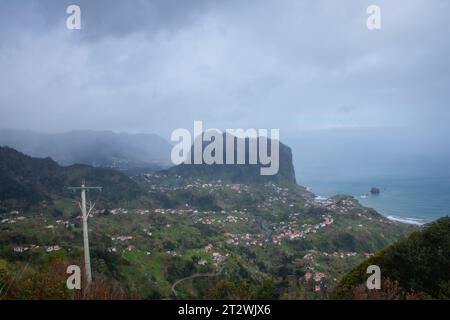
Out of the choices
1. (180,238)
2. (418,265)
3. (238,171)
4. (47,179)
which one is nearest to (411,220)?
(180,238)

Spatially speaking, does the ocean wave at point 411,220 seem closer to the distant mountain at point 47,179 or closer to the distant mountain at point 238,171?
the distant mountain at point 238,171

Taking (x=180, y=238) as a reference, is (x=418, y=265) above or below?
above

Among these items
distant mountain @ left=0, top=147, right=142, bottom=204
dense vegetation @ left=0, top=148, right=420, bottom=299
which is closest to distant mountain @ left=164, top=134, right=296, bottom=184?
dense vegetation @ left=0, top=148, right=420, bottom=299

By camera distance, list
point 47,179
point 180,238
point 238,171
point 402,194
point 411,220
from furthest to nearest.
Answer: point 238,171
point 47,179
point 402,194
point 411,220
point 180,238

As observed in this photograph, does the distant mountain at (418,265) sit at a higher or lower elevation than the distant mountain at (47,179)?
higher

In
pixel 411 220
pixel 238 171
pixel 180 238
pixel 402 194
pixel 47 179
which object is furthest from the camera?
pixel 238 171

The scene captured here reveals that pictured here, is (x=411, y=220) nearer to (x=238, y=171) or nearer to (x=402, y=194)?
(x=402, y=194)

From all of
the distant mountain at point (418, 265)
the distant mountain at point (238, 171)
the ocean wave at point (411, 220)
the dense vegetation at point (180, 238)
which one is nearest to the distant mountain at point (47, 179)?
the dense vegetation at point (180, 238)

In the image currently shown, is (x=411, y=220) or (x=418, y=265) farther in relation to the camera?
(x=411, y=220)
